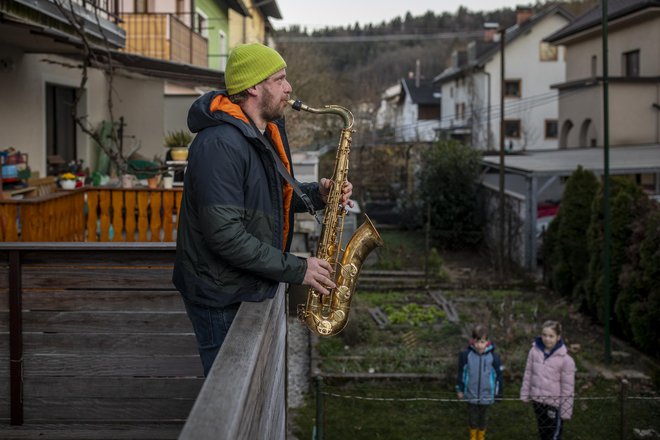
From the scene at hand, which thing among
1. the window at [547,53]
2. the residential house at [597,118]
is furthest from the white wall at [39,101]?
the window at [547,53]

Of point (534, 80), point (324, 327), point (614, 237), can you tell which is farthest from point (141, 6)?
point (534, 80)

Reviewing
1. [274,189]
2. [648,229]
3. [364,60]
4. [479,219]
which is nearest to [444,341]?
[648,229]

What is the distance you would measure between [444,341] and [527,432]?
3488mm

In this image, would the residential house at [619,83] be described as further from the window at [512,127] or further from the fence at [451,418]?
the window at [512,127]

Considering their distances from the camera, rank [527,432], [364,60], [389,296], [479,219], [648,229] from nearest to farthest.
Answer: [527,432] → [648,229] → [389,296] → [479,219] → [364,60]

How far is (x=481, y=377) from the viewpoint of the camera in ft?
26.5

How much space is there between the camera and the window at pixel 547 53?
150ft

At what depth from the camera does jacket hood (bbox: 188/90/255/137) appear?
3.18 metres

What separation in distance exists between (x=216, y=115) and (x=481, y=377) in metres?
5.46

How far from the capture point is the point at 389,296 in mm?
15500

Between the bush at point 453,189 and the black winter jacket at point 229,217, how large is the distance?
19.6 m

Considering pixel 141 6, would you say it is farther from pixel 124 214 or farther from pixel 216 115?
pixel 216 115

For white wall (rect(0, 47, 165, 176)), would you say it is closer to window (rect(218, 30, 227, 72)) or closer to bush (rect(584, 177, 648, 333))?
bush (rect(584, 177, 648, 333))

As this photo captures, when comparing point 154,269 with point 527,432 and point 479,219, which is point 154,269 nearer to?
point 527,432
